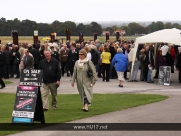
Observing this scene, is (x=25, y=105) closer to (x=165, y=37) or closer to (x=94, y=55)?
(x=165, y=37)

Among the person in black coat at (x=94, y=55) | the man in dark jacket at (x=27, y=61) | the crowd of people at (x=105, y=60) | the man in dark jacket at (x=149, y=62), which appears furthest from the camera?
the person in black coat at (x=94, y=55)

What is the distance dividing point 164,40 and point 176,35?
623mm

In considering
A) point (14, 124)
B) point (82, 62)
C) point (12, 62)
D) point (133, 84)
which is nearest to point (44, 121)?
point (14, 124)

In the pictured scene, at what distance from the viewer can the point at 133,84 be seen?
2456 cm

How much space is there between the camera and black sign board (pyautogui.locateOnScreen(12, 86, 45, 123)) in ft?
42.6

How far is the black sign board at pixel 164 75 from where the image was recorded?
24.6 meters

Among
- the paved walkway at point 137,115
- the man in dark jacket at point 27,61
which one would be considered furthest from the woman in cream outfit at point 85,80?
the man in dark jacket at point 27,61

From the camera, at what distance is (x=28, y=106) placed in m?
13.1

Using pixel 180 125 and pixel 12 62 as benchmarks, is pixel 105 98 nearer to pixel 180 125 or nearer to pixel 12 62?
pixel 180 125

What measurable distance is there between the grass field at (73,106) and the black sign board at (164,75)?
585 centimetres

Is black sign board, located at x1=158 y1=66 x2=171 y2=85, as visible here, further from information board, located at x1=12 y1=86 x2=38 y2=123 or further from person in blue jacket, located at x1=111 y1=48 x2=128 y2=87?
information board, located at x1=12 y1=86 x2=38 y2=123

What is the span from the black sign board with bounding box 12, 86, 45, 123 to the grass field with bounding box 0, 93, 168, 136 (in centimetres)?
20

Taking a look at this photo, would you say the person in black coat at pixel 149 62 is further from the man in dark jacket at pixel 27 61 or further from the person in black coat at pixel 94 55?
the man in dark jacket at pixel 27 61

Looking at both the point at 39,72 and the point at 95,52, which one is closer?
the point at 39,72
